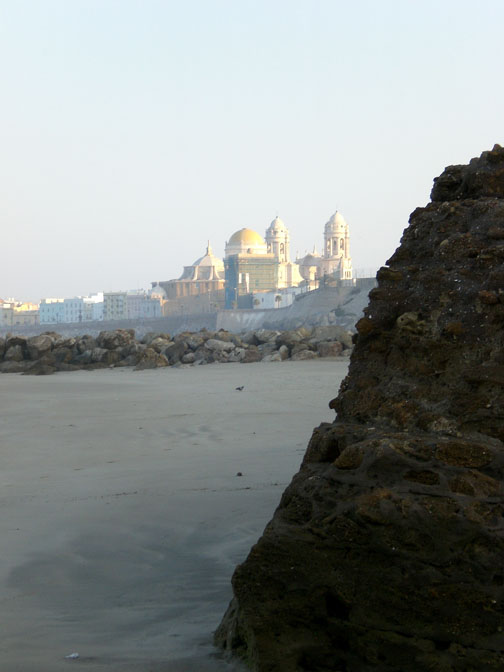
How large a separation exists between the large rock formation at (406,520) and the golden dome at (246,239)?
13565 cm

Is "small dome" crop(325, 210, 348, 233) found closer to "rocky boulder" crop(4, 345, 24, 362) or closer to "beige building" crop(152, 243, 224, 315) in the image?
"beige building" crop(152, 243, 224, 315)

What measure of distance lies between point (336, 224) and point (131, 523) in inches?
5411

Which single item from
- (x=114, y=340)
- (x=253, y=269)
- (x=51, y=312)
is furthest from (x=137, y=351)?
(x=51, y=312)

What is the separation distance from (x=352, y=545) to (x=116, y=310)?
449ft

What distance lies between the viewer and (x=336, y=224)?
13975 centimetres

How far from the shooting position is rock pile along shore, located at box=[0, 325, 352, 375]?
20.2 metres

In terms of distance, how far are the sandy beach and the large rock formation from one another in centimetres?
39

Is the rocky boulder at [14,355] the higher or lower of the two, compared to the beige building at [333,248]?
lower

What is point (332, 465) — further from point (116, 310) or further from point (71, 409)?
point (116, 310)

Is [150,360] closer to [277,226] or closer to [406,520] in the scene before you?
[406,520]

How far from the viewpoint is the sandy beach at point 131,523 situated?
2857 millimetres

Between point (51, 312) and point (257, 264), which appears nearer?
point (257, 264)

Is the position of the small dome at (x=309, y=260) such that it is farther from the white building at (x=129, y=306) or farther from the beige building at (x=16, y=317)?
the beige building at (x=16, y=317)

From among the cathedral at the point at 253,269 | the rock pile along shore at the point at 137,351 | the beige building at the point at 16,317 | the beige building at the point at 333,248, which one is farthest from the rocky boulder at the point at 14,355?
the beige building at the point at 333,248
